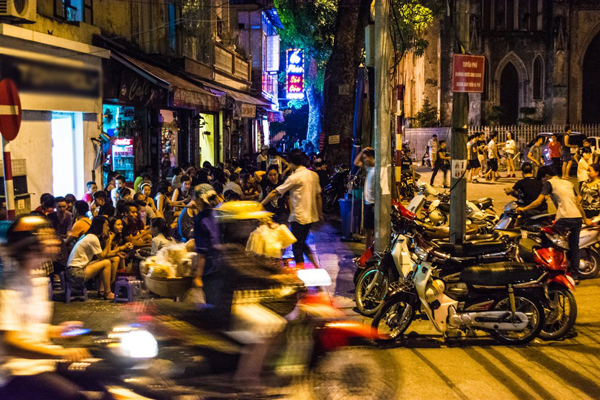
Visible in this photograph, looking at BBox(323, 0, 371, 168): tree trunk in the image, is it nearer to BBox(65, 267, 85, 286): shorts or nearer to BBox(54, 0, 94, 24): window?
BBox(54, 0, 94, 24): window

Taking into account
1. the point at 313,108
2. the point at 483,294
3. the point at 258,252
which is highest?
the point at 313,108

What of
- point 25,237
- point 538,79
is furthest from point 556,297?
point 538,79

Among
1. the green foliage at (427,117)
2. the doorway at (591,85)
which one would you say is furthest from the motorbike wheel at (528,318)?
the doorway at (591,85)

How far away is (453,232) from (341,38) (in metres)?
10.3

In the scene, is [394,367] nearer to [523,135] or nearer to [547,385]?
[547,385]

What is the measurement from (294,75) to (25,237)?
3451 centimetres

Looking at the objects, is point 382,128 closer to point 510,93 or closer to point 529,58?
point 510,93

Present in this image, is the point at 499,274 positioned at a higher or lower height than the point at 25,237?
lower

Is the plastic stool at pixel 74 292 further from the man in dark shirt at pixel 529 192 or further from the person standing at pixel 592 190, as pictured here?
the person standing at pixel 592 190

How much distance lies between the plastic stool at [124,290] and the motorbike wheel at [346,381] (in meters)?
3.91

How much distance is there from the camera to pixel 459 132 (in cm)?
975

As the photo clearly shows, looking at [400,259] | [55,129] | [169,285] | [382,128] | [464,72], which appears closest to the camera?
[169,285]

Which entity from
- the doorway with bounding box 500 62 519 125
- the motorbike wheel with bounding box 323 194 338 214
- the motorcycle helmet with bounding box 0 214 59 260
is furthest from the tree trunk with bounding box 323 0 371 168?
the doorway with bounding box 500 62 519 125

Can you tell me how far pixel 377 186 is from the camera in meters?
9.68
